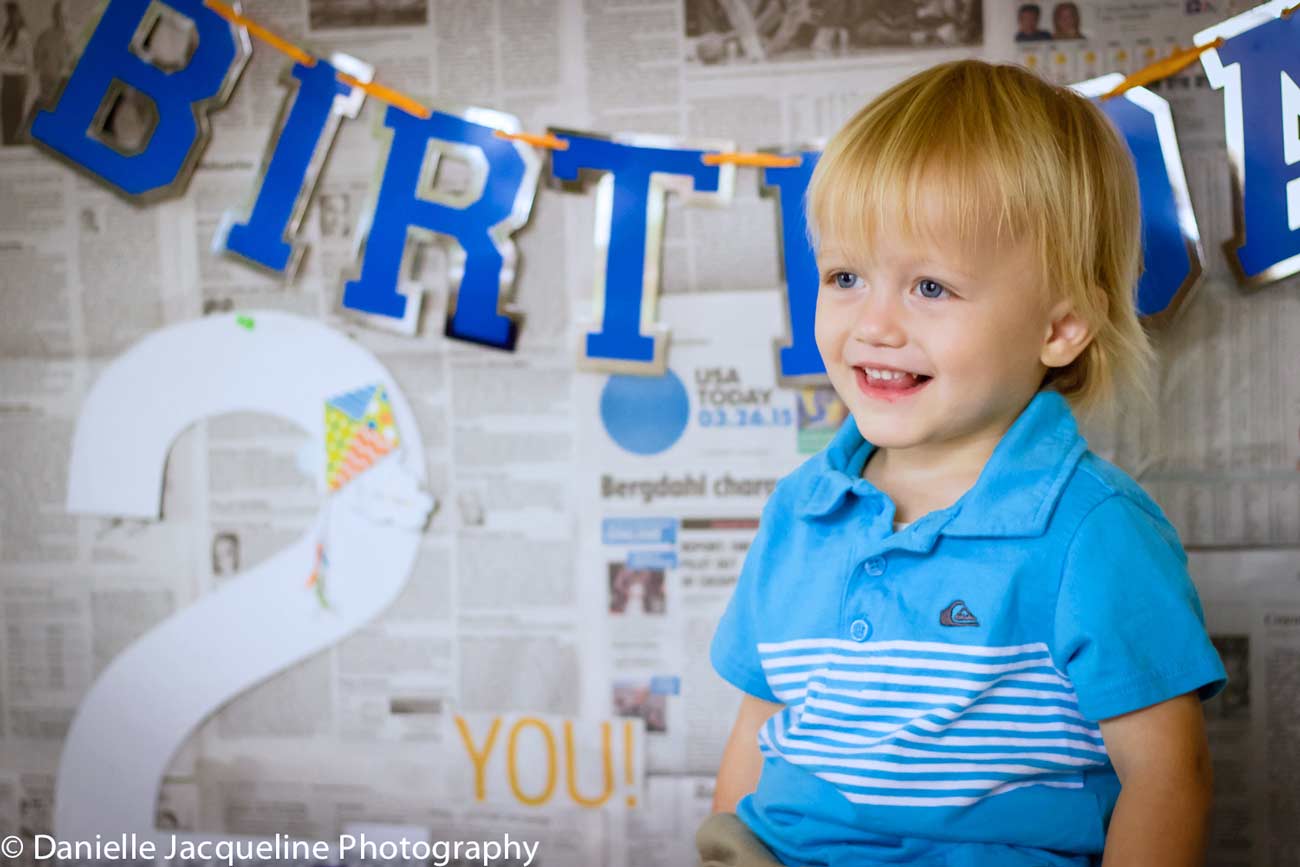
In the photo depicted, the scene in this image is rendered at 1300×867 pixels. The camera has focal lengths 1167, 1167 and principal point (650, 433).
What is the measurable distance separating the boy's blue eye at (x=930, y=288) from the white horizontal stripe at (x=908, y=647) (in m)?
0.21

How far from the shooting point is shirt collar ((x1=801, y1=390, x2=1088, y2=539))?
27.4 inches

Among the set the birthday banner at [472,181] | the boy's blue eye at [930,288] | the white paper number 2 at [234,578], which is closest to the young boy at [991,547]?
the boy's blue eye at [930,288]

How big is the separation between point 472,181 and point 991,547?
2.17ft

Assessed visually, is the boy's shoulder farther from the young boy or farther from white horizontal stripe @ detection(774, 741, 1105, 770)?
white horizontal stripe @ detection(774, 741, 1105, 770)

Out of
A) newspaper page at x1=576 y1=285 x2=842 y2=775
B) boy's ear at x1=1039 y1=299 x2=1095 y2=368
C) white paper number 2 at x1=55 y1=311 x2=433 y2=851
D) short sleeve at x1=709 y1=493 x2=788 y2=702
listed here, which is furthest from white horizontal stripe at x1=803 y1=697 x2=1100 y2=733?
white paper number 2 at x1=55 y1=311 x2=433 y2=851

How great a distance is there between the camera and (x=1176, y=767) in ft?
2.16

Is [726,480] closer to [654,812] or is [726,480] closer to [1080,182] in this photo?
[654,812]

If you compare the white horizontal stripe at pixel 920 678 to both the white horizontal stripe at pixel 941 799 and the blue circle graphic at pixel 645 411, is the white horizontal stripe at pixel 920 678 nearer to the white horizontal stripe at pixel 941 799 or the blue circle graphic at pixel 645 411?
the white horizontal stripe at pixel 941 799

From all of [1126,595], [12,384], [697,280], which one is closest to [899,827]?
[1126,595]

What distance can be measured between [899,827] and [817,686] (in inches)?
3.8

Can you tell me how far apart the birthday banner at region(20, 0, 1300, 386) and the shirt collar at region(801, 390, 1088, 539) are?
37 centimetres

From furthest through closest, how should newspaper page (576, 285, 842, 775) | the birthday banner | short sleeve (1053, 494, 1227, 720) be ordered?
newspaper page (576, 285, 842, 775) → the birthday banner → short sleeve (1053, 494, 1227, 720)

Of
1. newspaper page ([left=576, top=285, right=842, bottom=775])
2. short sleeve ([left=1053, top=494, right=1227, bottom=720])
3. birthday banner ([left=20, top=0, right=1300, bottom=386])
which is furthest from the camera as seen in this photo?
newspaper page ([left=576, top=285, right=842, bottom=775])

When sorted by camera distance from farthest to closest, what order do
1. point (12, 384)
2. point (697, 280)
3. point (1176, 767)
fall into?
point (12, 384) < point (697, 280) < point (1176, 767)
